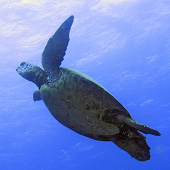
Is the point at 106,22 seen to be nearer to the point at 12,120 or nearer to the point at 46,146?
the point at 12,120

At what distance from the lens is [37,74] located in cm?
374

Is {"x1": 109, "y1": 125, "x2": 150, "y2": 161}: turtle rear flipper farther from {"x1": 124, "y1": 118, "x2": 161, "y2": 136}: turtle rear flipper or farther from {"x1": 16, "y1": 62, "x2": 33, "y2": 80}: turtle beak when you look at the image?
{"x1": 16, "y1": 62, "x2": 33, "y2": 80}: turtle beak

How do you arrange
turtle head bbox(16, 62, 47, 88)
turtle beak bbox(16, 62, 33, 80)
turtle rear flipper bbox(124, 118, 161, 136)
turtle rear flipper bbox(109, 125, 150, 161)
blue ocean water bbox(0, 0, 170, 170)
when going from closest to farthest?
turtle rear flipper bbox(124, 118, 161, 136) < turtle rear flipper bbox(109, 125, 150, 161) < turtle head bbox(16, 62, 47, 88) < turtle beak bbox(16, 62, 33, 80) < blue ocean water bbox(0, 0, 170, 170)

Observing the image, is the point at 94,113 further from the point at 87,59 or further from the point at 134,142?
the point at 87,59

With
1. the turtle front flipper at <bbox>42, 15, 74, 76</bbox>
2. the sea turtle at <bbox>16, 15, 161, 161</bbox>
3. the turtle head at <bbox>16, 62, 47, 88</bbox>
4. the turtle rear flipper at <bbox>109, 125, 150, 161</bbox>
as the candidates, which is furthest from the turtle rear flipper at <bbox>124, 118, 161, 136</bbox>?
the turtle head at <bbox>16, 62, 47, 88</bbox>

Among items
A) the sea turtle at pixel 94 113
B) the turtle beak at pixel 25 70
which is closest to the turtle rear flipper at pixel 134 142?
the sea turtle at pixel 94 113

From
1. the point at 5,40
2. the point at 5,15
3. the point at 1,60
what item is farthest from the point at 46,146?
→ the point at 5,15

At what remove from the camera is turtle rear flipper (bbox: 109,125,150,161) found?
2.72 m

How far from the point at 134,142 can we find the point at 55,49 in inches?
107

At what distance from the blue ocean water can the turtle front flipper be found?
43.6 feet

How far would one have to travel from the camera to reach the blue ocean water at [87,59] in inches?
618

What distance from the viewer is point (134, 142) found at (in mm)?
2764

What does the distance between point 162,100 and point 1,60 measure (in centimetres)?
2610

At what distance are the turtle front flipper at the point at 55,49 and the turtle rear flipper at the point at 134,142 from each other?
2005mm
